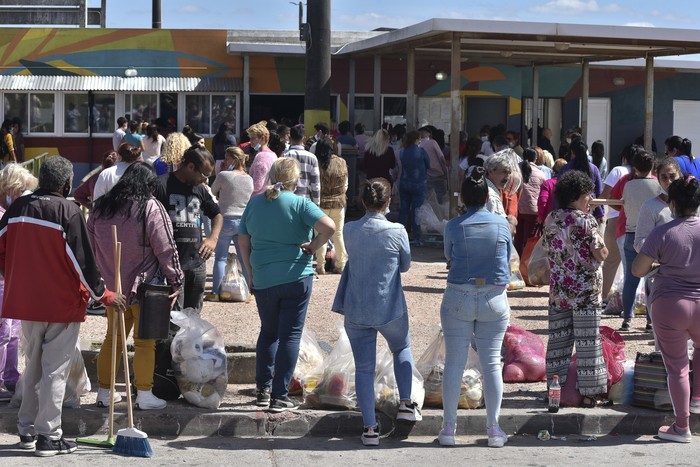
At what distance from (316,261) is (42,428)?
735 centimetres

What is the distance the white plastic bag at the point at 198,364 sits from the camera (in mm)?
7449

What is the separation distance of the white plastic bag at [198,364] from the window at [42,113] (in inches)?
684

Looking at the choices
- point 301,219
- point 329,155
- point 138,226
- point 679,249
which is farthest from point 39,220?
point 329,155

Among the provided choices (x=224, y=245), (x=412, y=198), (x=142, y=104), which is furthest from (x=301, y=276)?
(x=142, y=104)

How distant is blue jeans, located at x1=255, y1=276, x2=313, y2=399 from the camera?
725 cm

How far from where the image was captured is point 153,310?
704 centimetres

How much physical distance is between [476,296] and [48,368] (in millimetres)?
2649

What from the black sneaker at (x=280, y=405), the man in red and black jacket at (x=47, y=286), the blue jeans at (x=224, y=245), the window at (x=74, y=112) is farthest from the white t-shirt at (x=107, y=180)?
the window at (x=74, y=112)

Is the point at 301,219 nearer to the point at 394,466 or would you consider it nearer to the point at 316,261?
the point at 394,466

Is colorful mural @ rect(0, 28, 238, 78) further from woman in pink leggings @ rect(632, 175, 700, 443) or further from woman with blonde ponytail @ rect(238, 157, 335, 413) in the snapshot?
woman in pink leggings @ rect(632, 175, 700, 443)

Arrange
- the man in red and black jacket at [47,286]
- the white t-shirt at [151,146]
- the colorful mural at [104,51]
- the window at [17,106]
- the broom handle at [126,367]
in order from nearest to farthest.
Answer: the man in red and black jacket at [47,286]
the broom handle at [126,367]
the white t-shirt at [151,146]
the colorful mural at [104,51]
the window at [17,106]

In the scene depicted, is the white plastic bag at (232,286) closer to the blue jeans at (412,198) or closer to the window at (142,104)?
the blue jeans at (412,198)

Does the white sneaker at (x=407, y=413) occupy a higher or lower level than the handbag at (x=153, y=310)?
lower

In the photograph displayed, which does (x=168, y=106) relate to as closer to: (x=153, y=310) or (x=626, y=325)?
(x=626, y=325)
